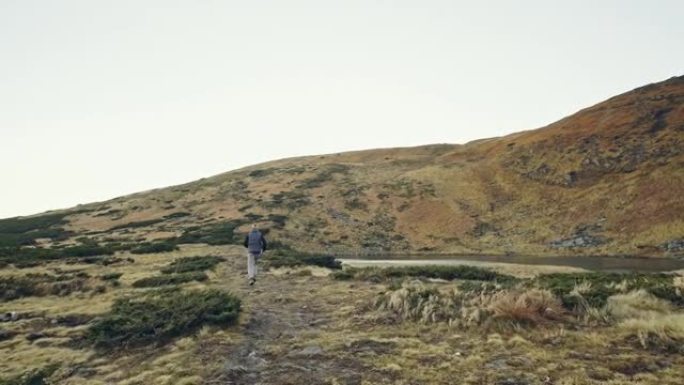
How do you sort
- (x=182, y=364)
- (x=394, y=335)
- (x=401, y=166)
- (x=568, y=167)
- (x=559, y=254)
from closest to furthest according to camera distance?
(x=182, y=364) < (x=394, y=335) < (x=559, y=254) < (x=568, y=167) < (x=401, y=166)

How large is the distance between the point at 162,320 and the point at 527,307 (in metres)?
9.21

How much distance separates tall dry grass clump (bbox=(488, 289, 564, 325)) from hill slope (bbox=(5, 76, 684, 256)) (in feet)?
104

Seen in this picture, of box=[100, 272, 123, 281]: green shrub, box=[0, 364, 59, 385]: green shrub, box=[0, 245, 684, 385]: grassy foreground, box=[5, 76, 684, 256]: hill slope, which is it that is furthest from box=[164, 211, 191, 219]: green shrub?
box=[0, 364, 59, 385]: green shrub

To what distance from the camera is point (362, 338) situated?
37.2 feet

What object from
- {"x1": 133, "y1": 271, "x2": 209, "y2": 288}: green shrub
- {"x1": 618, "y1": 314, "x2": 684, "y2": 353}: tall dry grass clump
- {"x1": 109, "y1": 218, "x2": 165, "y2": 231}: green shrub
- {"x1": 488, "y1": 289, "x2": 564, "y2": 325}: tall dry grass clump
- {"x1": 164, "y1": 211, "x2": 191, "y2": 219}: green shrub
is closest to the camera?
{"x1": 618, "y1": 314, "x2": 684, "y2": 353}: tall dry grass clump

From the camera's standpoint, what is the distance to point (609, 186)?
50656 millimetres

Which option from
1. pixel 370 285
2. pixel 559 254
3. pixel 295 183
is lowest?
pixel 559 254

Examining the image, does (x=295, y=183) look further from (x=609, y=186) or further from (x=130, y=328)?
(x=130, y=328)

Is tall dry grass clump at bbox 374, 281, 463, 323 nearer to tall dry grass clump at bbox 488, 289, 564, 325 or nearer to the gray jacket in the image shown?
tall dry grass clump at bbox 488, 289, 564, 325

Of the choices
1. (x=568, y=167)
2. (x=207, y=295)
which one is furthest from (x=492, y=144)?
(x=207, y=295)

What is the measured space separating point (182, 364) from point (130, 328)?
3.78 metres

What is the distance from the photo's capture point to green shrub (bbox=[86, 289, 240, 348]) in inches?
513

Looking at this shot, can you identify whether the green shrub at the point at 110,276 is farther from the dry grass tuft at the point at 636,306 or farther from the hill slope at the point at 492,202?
the dry grass tuft at the point at 636,306

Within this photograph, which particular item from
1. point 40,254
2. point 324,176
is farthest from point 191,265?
point 324,176
